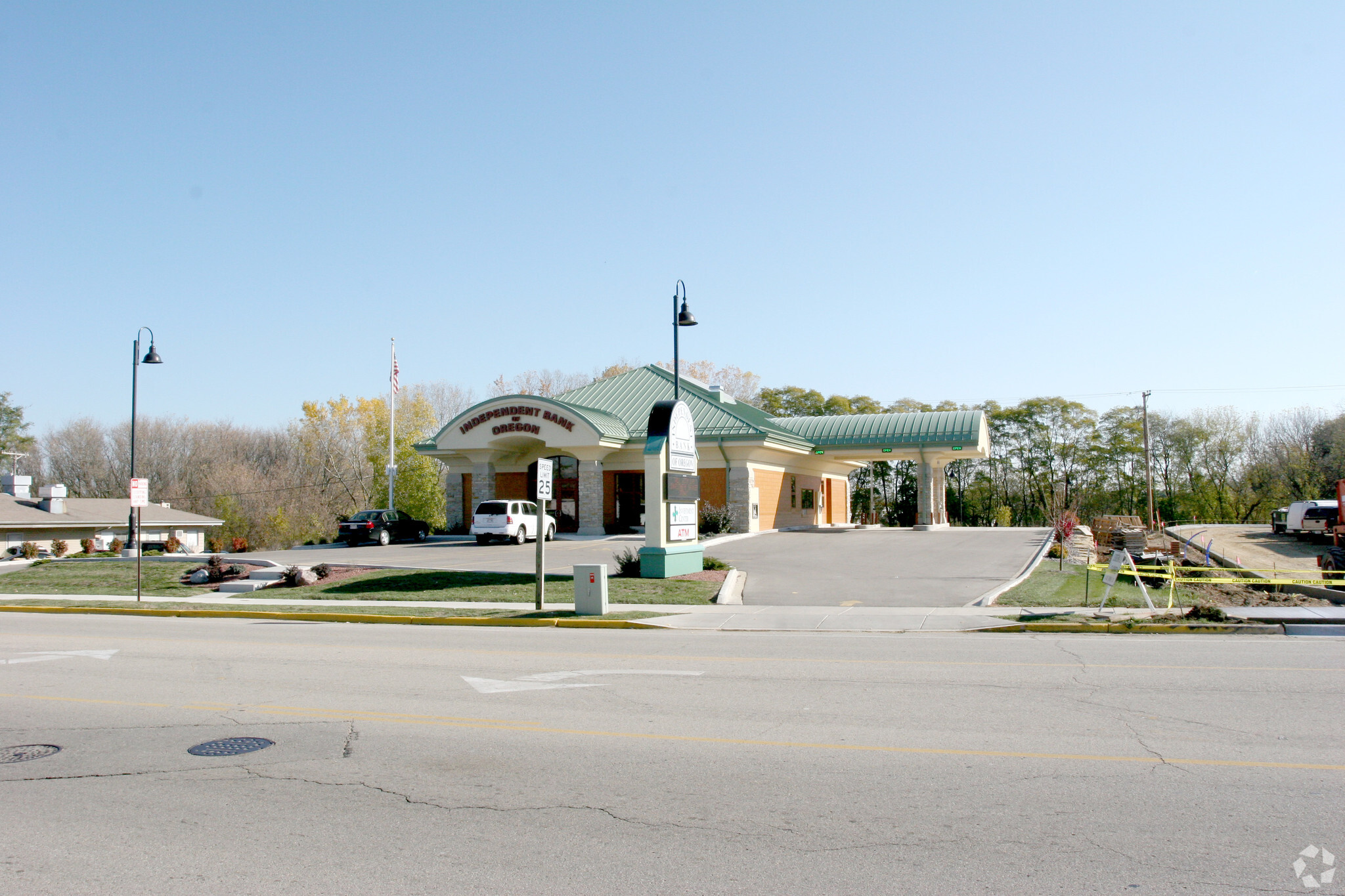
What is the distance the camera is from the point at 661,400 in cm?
3612

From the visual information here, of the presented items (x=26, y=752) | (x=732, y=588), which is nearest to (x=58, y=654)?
(x=26, y=752)

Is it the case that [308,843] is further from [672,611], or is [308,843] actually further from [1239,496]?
[1239,496]

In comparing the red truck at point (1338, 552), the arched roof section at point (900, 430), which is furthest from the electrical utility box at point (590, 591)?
the arched roof section at point (900, 430)

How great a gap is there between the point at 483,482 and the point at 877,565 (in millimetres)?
21028

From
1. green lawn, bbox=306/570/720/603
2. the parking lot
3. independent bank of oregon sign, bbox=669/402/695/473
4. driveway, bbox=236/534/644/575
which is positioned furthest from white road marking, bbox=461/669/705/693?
driveway, bbox=236/534/644/575

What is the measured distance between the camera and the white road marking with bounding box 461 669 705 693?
957 centimetres

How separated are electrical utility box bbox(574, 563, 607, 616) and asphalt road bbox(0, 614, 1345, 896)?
17.3 feet

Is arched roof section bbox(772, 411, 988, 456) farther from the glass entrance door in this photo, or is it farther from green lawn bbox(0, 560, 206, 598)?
green lawn bbox(0, 560, 206, 598)

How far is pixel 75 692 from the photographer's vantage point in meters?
9.72

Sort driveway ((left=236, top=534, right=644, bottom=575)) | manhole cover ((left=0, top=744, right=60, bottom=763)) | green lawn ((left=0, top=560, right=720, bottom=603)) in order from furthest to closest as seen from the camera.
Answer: driveway ((left=236, top=534, right=644, bottom=575)) < green lawn ((left=0, top=560, right=720, bottom=603)) < manhole cover ((left=0, top=744, right=60, bottom=763))

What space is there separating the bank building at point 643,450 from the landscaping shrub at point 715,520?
442mm

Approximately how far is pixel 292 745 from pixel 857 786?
14.2ft

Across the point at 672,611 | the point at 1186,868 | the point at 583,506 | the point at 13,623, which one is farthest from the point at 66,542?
the point at 1186,868

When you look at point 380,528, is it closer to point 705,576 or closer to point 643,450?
point 643,450
